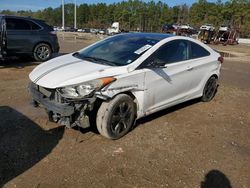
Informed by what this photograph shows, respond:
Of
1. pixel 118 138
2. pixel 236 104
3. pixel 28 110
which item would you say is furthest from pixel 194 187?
pixel 236 104

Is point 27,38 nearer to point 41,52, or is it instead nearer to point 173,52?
point 41,52

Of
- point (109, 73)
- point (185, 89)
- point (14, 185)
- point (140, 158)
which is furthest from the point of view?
point (185, 89)

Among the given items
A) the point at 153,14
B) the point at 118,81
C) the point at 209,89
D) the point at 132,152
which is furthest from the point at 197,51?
the point at 153,14

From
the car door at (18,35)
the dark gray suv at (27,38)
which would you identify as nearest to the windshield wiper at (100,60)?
the dark gray suv at (27,38)

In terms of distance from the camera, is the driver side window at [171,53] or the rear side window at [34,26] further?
the rear side window at [34,26]

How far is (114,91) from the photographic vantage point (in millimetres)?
4602

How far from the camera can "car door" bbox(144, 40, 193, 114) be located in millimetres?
5184

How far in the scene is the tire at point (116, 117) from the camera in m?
4.57

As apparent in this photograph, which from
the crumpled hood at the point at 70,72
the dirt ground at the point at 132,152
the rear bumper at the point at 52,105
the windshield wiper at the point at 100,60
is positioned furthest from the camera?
the windshield wiper at the point at 100,60

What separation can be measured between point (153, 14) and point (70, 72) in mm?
92162

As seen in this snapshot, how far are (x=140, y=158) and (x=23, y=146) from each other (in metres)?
1.67

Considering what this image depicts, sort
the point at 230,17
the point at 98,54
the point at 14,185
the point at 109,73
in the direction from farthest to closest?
1. the point at 230,17
2. the point at 98,54
3. the point at 109,73
4. the point at 14,185

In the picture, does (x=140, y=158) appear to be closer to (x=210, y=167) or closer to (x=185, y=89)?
(x=210, y=167)

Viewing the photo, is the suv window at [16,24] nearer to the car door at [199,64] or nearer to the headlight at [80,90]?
the car door at [199,64]
